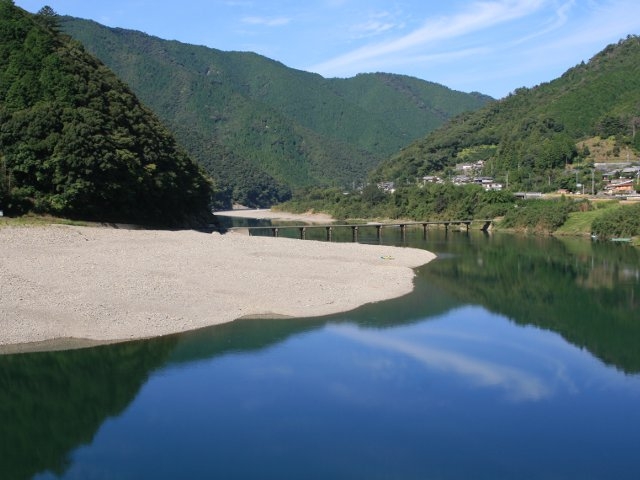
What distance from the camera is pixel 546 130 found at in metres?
108

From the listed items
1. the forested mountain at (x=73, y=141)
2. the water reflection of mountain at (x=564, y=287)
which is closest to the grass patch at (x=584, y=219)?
the water reflection of mountain at (x=564, y=287)

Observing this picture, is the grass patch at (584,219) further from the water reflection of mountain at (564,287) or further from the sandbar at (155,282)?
the sandbar at (155,282)

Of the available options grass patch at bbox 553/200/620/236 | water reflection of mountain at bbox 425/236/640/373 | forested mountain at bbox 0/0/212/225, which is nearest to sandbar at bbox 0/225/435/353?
water reflection of mountain at bbox 425/236/640/373

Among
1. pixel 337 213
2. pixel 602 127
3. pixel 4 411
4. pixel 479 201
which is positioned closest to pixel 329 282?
pixel 4 411

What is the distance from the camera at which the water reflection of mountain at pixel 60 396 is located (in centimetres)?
1471

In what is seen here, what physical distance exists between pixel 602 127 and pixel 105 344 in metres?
96.3

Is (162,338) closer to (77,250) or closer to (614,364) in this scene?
(77,250)

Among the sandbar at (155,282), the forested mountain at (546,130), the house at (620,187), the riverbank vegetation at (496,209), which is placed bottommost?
the sandbar at (155,282)

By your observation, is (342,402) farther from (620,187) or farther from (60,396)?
(620,187)

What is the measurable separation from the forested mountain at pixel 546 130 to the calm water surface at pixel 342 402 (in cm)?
6628

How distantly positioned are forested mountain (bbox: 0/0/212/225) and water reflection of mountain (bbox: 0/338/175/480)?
2309 cm

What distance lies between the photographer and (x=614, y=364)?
21.5 m

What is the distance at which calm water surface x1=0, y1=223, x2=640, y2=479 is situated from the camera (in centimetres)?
1407

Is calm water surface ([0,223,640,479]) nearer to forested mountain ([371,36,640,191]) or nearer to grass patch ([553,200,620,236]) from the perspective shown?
grass patch ([553,200,620,236])
